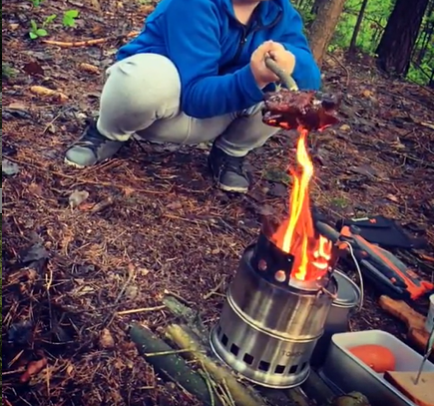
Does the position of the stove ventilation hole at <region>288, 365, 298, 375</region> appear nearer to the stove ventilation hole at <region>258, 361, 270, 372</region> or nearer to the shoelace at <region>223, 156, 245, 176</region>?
the stove ventilation hole at <region>258, 361, 270, 372</region>

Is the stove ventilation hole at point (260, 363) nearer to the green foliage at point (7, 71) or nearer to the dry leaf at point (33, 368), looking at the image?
the dry leaf at point (33, 368)

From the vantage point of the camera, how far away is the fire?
89.5 inches

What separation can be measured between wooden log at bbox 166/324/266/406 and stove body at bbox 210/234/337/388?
53mm

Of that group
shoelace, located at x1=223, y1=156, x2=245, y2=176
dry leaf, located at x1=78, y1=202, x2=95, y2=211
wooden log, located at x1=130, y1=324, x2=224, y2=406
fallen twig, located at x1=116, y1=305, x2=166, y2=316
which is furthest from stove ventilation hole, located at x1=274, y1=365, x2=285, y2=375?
shoelace, located at x1=223, y1=156, x2=245, y2=176

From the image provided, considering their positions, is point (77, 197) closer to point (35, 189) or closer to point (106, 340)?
point (35, 189)

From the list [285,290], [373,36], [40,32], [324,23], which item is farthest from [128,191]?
[373,36]

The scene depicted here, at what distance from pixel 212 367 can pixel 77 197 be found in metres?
1.14

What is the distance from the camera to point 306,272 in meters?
2.27

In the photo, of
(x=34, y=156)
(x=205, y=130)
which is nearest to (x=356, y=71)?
(x=205, y=130)

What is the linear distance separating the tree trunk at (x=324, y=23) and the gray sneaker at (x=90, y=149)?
2.55m

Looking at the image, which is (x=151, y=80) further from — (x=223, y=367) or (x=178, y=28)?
(x=223, y=367)

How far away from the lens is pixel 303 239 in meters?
2.30

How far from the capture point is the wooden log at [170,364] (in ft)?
7.25

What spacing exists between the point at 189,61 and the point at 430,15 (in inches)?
267
